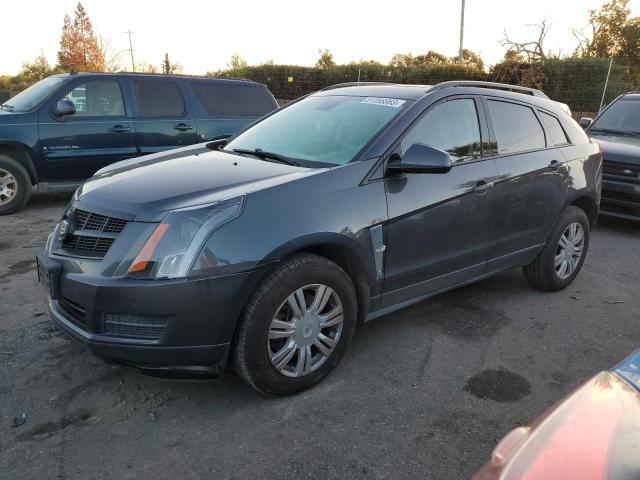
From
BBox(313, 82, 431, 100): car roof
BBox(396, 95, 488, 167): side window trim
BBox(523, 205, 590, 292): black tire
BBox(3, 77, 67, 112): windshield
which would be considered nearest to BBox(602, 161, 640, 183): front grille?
BBox(523, 205, 590, 292): black tire

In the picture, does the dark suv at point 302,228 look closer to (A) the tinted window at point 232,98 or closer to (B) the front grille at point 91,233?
(B) the front grille at point 91,233

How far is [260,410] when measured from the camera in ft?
9.68

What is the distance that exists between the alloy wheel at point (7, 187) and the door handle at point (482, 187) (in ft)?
19.5

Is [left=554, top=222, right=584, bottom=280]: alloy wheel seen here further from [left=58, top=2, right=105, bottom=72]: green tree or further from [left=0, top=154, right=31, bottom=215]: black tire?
[left=58, top=2, right=105, bottom=72]: green tree

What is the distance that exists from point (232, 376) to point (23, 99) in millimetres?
6077

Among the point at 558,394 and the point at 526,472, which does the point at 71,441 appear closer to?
the point at 526,472

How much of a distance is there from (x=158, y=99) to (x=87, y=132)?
43.6 inches

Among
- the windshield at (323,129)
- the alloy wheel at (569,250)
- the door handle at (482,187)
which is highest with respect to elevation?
the windshield at (323,129)

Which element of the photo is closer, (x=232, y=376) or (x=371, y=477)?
(x=371, y=477)

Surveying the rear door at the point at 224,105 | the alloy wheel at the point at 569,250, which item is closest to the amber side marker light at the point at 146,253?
the alloy wheel at the point at 569,250

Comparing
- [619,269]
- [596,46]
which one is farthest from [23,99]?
[596,46]

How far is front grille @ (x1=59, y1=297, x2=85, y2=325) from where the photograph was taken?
9.00ft

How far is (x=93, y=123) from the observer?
24.3ft

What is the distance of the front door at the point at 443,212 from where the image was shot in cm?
340
